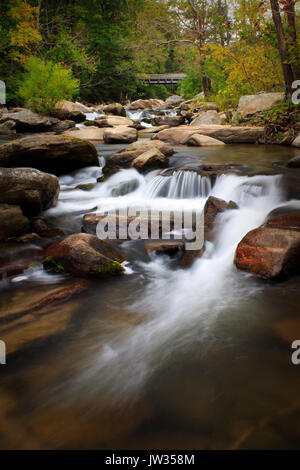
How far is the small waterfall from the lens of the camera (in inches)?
242

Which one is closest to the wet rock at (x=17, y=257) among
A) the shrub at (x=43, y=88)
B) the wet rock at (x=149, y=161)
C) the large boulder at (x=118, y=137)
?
the wet rock at (x=149, y=161)

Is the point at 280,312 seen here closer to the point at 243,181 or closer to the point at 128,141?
the point at 243,181

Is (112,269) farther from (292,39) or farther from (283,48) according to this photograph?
(292,39)

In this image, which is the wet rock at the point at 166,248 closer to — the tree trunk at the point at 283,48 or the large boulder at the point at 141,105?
the tree trunk at the point at 283,48

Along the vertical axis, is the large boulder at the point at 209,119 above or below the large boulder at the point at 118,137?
above

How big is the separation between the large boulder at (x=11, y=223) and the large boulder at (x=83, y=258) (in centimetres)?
91

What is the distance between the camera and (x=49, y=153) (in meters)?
6.39

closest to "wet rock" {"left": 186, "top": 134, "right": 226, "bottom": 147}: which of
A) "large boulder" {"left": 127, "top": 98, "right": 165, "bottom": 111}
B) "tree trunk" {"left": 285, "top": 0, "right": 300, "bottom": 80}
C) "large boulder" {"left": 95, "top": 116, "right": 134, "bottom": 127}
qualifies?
"tree trunk" {"left": 285, "top": 0, "right": 300, "bottom": 80}

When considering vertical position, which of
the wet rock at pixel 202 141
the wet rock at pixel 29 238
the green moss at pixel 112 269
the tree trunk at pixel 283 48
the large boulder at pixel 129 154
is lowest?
the green moss at pixel 112 269

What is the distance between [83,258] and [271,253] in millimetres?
2119

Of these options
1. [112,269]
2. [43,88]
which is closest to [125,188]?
[112,269]

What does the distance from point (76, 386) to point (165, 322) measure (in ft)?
3.50

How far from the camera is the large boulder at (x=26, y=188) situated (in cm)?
464
